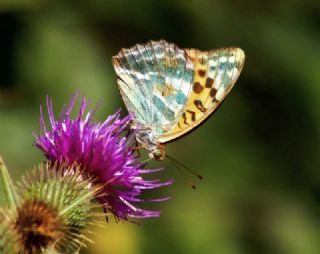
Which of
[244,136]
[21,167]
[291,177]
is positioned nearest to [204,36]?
[244,136]

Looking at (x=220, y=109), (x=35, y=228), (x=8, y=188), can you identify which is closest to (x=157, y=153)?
(x=35, y=228)

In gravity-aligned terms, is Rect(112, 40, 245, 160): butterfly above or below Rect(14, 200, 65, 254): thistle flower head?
above

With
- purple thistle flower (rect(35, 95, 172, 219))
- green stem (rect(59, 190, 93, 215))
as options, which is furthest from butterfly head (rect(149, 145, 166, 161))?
green stem (rect(59, 190, 93, 215))

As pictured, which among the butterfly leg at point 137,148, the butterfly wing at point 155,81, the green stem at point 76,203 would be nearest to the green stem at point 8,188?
the green stem at point 76,203

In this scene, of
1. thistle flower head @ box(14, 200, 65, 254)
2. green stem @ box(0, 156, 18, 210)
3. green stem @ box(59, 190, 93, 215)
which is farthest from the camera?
green stem @ box(59, 190, 93, 215)

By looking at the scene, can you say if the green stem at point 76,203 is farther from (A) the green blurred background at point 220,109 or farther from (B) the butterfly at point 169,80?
(A) the green blurred background at point 220,109

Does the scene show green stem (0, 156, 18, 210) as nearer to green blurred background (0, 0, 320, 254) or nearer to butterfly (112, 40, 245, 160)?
butterfly (112, 40, 245, 160)

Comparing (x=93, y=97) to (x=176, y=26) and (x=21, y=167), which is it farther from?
(x=176, y=26)
